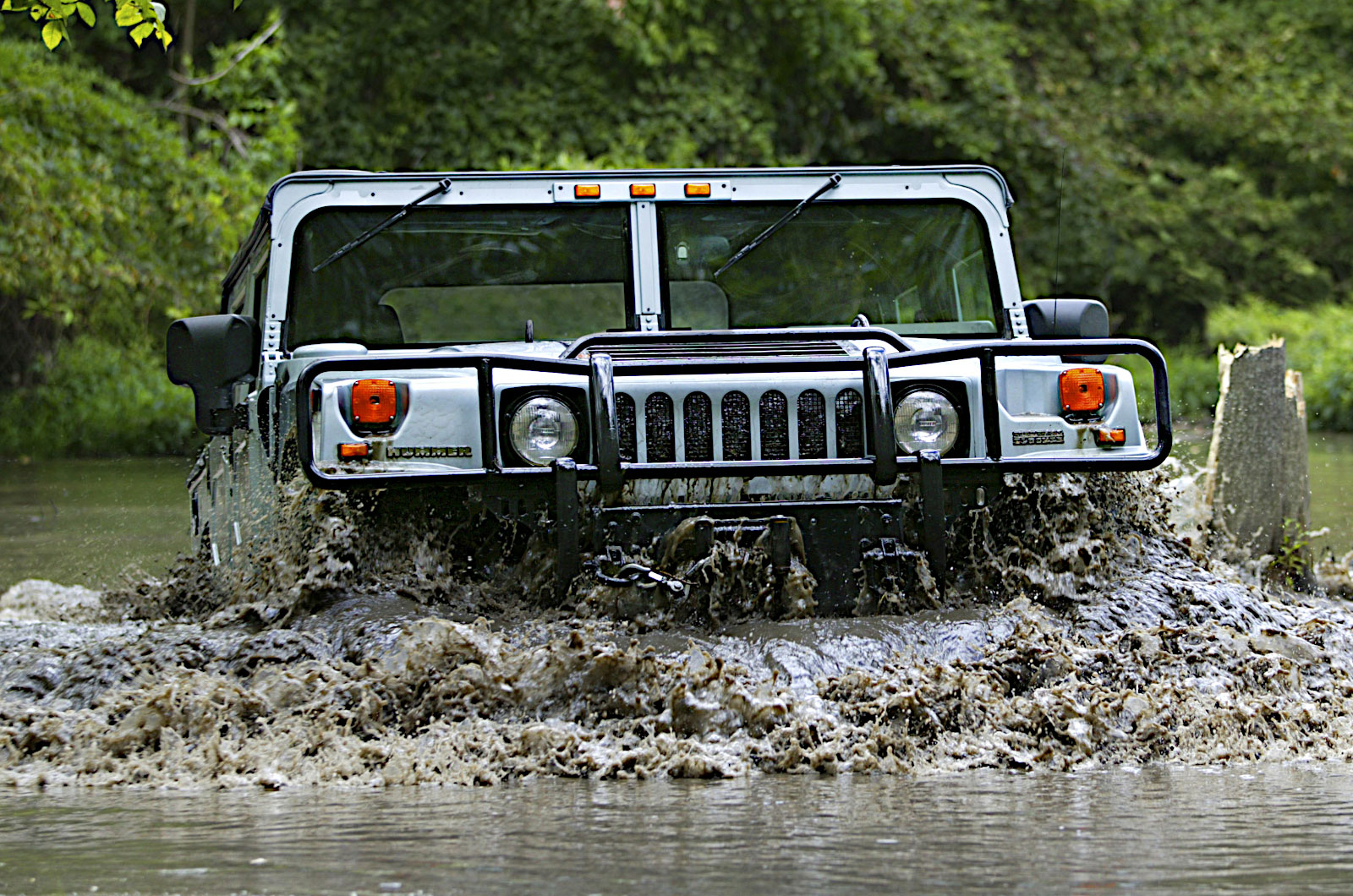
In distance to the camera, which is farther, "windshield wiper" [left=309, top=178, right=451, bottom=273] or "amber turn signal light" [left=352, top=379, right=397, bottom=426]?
"windshield wiper" [left=309, top=178, right=451, bottom=273]

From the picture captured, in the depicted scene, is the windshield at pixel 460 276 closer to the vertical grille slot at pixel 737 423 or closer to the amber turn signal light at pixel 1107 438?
the vertical grille slot at pixel 737 423

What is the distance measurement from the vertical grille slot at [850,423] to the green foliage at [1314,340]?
41.9ft

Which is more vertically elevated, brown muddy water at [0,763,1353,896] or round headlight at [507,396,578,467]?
round headlight at [507,396,578,467]

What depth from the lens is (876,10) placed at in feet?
75.3

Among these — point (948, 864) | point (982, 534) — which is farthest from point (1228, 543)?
point (948, 864)

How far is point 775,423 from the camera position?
5.08 metres

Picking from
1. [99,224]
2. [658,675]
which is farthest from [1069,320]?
[99,224]

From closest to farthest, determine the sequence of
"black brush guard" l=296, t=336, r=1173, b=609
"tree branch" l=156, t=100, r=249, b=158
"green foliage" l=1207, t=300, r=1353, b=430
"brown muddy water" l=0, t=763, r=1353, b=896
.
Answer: "brown muddy water" l=0, t=763, r=1353, b=896 < "black brush guard" l=296, t=336, r=1173, b=609 < "tree branch" l=156, t=100, r=249, b=158 < "green foliage" l=1207, t=300, r=1353, b=430

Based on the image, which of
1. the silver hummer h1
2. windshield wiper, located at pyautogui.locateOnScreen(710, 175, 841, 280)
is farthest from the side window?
windshield wiper, located at pyautogui.locateOnScreen(710, 175, 841, 280)

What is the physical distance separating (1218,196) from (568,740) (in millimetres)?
23637

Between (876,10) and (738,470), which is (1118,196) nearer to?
(876,10)

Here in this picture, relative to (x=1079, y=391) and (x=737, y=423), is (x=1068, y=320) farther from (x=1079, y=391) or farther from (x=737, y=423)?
(x=737, y=423)

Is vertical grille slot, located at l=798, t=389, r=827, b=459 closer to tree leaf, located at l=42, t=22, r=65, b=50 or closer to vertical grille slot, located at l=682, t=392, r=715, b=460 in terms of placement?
vertical grille slot, located at l=682, t=392, r=715, b=460

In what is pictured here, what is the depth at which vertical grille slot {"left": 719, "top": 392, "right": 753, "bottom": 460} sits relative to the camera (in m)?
5.05
